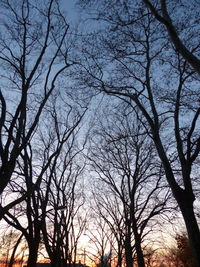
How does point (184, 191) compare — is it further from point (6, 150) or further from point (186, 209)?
point (6, 150)

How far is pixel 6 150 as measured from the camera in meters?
5.23

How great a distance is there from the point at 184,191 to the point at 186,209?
47 cm

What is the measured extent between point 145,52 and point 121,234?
15.4 m

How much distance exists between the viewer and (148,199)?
14.5 meters

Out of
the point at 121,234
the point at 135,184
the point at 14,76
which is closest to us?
the point at 14,76

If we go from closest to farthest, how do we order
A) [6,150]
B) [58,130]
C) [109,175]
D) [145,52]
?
[6,150], [145,52], [58,130], [109,175]

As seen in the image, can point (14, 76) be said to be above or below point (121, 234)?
above

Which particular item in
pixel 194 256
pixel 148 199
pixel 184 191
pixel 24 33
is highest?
pixel 24 33

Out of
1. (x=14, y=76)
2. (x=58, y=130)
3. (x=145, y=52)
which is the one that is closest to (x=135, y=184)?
(x=58, y=130)

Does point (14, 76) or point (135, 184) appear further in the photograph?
point (135, 184)

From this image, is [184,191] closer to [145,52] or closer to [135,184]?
[145,52]

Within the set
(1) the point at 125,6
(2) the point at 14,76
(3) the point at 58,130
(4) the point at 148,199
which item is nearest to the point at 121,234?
(4) the point at 148,199

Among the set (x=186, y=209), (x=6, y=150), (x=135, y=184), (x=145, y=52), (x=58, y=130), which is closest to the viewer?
(x=6, y=150)

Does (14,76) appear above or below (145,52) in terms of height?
below
